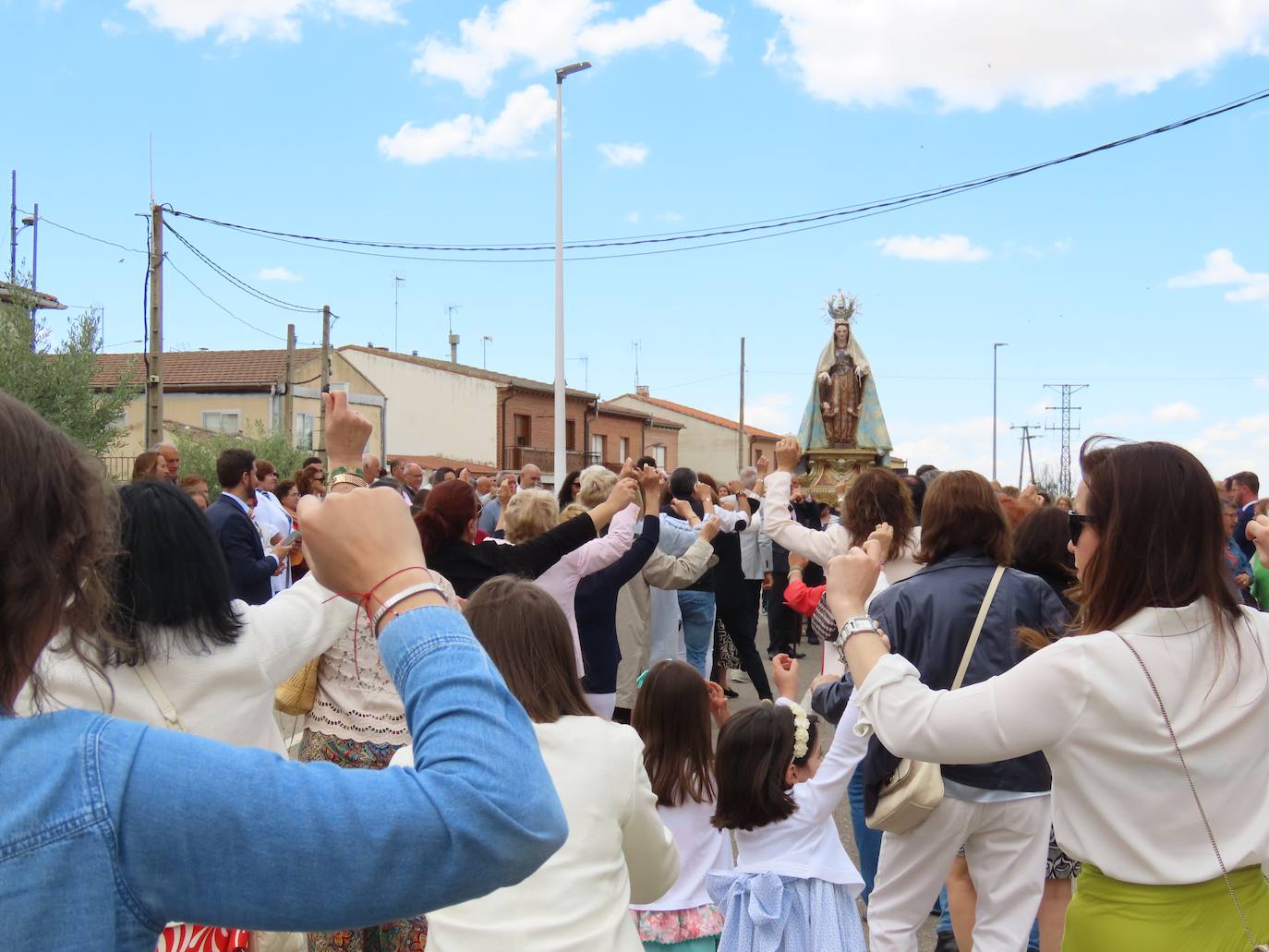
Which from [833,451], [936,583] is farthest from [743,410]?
[936,583]

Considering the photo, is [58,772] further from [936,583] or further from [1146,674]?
[936,583]

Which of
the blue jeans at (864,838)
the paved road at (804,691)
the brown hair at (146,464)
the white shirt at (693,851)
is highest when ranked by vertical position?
the brown hair at (146,464)

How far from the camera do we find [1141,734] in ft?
7.70

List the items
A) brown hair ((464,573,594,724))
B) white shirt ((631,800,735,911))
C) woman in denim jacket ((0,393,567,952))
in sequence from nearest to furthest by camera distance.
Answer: woman in denim jacket ((0,393,567,952)) < brown hair ((464,573,594,724)) < white shirt ((631,800,735,911))

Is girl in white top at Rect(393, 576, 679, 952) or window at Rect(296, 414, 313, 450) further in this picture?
window at Rect(296, 414, 313, 450)

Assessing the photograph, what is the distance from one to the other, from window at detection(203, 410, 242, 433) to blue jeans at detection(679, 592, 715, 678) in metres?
29.6

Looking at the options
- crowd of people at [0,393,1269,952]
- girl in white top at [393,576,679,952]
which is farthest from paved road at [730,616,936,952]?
girl in white top at [393,576,679,952]

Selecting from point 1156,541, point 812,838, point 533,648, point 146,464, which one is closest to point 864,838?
point 812,838

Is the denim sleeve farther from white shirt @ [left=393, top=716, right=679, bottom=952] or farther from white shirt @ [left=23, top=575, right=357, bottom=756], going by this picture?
white shirt @ [left=23, top=575, right=357, bottom=756]

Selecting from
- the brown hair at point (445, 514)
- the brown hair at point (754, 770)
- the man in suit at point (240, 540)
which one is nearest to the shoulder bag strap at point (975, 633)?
the brown hair at point (754, 770)

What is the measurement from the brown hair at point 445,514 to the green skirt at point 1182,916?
3003 millimetres

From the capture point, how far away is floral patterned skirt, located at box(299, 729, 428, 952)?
3439mm

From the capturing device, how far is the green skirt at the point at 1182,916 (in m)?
2.35

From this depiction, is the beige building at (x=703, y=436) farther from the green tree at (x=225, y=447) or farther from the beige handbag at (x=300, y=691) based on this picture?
the beige handbag at (x=300, y=691)
